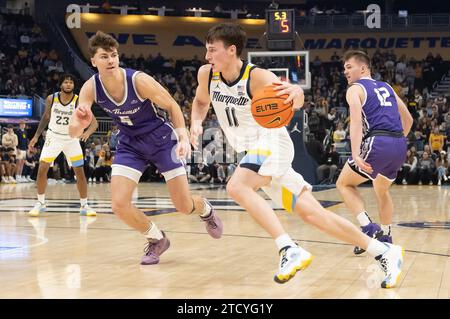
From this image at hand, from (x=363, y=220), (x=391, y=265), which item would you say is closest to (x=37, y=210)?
(x=363, y=220)

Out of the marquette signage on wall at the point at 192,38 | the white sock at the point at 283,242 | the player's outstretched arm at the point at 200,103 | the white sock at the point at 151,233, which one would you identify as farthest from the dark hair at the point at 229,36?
the marquette signage on wall at the point at 192,38

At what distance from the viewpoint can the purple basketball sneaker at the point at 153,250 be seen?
6.26m

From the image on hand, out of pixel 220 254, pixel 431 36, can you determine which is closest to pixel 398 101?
pixel 220 254

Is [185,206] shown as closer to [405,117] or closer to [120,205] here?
[120,205]

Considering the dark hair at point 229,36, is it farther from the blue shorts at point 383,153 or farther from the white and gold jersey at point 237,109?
the blue shorts at point 383,153

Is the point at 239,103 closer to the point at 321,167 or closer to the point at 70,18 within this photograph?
the point at 321,167

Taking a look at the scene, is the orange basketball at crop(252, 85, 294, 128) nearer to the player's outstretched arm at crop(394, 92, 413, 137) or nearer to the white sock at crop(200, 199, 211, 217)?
the white sock at crop(200, 199, 211, 217)

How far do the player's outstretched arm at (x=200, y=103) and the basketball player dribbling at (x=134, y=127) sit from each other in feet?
0.50

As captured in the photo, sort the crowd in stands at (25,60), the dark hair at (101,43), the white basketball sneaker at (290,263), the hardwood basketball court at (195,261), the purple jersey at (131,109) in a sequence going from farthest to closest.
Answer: the crowd in stands at (25,60) < the purple jersey at (131,109) < the dark hair at (101,43) < the hardwood basketball court at (195,261) < the white basketball sneaker at (290,263)

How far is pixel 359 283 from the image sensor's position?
535 centimetres

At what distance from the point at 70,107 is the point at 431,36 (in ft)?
78.4

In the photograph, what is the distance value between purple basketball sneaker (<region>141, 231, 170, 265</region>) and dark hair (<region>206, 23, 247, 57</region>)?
1915 mm

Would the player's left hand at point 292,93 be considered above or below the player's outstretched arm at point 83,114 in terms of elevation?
above

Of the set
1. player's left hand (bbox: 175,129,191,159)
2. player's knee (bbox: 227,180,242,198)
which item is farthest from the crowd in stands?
player's knee (bbox: 227,180,242,198)
